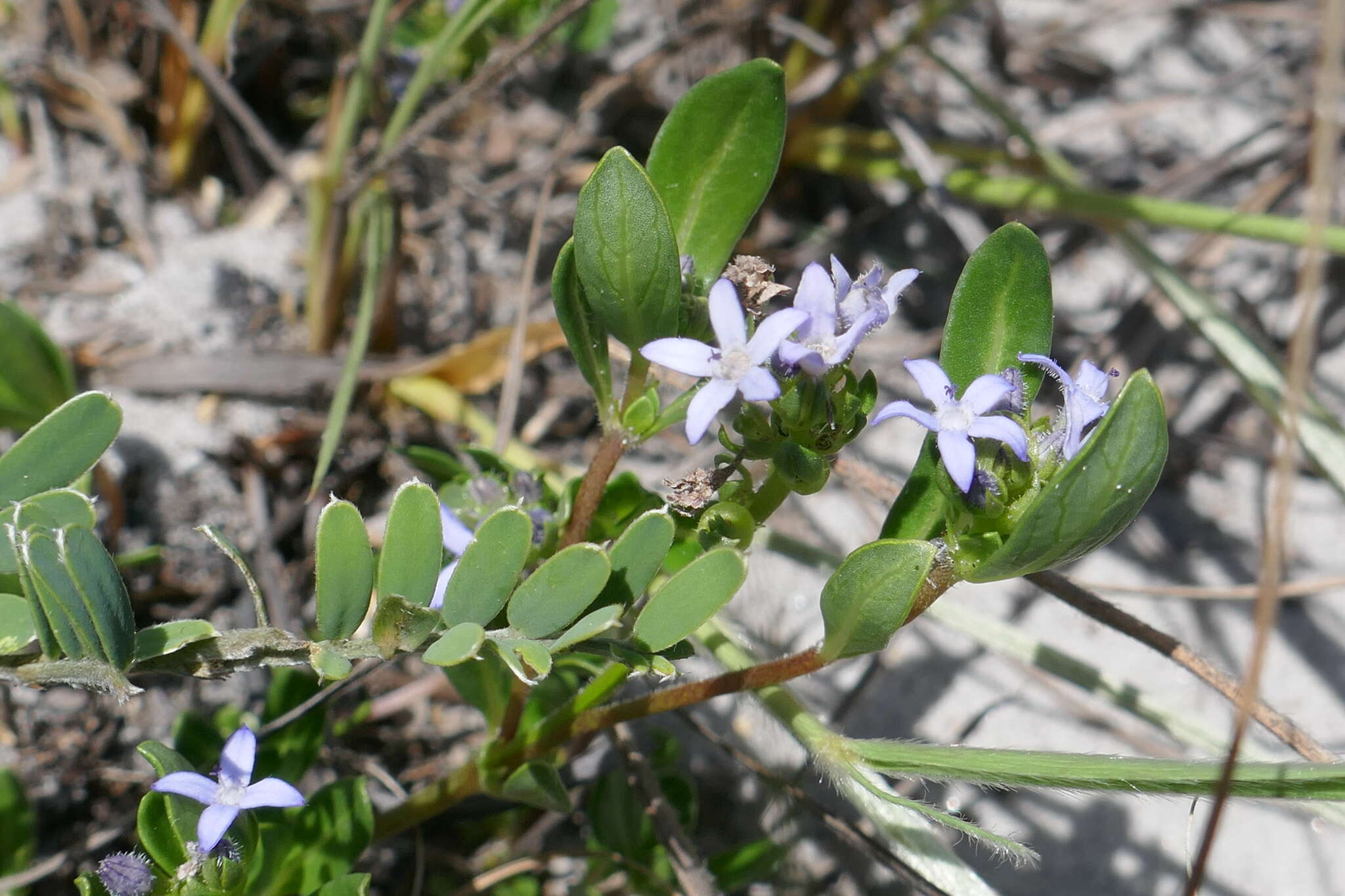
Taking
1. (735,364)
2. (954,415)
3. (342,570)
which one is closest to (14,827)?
(342,570)

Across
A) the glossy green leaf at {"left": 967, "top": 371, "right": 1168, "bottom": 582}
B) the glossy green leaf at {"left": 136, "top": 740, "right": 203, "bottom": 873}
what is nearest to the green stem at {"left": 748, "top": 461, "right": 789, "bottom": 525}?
the glossy green leaf at {"left": 967, "top": 371, "right": 1168, "bottom": 582}

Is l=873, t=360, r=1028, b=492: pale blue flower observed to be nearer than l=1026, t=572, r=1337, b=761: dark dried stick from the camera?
Yes

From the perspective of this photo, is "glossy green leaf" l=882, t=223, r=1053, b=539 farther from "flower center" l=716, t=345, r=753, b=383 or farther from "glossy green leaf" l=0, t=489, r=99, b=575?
"glossy green leaf" l=0, t=489, r=99, b=575

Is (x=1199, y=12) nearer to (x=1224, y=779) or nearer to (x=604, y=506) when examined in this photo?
(x=604, y=506)

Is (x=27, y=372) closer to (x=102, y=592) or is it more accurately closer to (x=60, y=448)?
(x=60, y=448)

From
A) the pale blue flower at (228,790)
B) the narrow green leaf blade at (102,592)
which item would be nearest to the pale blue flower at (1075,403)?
the pale blue flower at (228,790)

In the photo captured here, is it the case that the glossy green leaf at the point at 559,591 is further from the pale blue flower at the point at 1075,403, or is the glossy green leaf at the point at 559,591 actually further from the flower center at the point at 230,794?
the pale blue flower at the point at 1075,403
